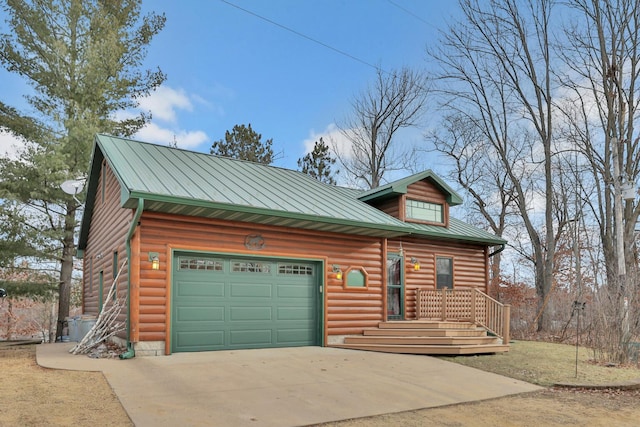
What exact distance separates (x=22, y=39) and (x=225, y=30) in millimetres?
A: 7018

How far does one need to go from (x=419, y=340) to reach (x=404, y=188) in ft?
15.2

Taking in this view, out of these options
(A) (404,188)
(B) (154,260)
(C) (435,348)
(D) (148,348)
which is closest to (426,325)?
(C) (435,348)

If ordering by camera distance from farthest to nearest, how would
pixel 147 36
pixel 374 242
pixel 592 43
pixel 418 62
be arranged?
pixel 418 62
pixel 147 36
pixel 592 43
pixel 374 242

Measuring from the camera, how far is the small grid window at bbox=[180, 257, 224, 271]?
9.73m

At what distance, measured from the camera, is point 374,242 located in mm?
12383

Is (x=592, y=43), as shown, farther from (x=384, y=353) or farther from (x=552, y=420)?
(x=552, y=420)

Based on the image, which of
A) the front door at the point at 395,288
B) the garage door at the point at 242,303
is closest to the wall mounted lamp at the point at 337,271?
the garage door at the point at 242,303

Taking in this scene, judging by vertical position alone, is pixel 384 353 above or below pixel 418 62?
below

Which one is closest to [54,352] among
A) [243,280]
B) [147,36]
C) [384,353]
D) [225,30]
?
[243,280]

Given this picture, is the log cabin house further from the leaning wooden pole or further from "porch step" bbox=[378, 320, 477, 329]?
the leaning wooden pole

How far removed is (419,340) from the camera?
35.8 ft

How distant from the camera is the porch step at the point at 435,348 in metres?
10.4

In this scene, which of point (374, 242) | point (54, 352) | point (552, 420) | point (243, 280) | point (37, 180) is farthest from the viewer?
point (37, 180)

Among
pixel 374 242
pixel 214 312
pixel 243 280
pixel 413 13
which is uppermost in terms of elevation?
pixel 413 13
